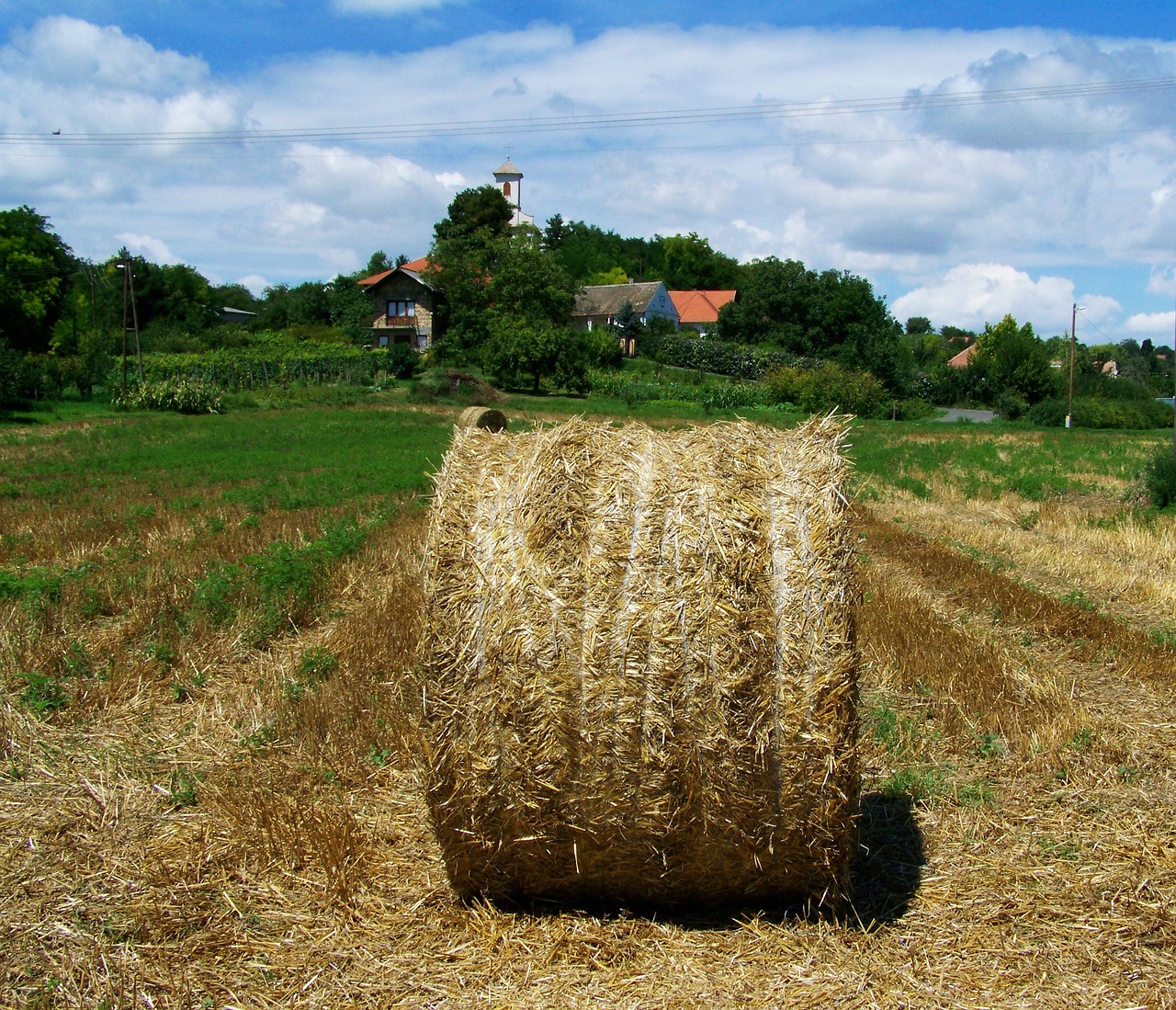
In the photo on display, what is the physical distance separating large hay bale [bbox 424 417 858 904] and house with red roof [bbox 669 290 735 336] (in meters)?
90.6

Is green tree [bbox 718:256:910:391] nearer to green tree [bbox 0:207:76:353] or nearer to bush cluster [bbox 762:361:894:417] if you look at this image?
bush cluster [bbox 762:361:894:417]

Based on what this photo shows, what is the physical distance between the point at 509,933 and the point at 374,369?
5157 centimetres

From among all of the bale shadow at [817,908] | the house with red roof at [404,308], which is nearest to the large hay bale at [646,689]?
the bale shadow at [817,908]

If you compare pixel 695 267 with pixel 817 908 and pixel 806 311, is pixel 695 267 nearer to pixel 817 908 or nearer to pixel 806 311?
pixel 806 311

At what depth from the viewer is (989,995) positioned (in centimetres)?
373

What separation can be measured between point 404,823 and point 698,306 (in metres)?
96.8

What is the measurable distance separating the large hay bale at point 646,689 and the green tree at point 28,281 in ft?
225

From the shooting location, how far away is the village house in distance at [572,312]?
240 ft

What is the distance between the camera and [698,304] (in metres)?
98.8

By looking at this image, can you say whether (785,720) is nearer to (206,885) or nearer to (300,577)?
(206,885)

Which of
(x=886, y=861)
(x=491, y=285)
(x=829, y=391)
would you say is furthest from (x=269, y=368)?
(x=886, y=861)

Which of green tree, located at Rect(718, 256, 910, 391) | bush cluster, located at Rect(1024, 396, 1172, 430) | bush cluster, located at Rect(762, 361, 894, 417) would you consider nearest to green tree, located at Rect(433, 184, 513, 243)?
green tree, located at Rect(718, 256, 910, 391)

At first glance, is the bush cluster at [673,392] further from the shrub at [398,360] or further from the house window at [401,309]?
the house window at [401,309]

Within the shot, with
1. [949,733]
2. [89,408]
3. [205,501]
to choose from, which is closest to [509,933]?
[949,733]
